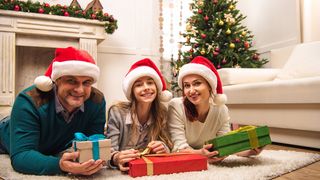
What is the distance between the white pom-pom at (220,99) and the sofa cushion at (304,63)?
1065 millimetres

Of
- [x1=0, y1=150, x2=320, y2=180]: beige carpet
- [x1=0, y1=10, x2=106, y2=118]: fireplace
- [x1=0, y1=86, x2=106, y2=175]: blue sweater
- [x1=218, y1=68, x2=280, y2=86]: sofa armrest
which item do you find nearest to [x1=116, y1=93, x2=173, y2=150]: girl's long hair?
[x1=0, y1=86, x2=106, y2=175]: blue sweater

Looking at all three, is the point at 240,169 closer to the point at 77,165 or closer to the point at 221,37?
the point at 77,165

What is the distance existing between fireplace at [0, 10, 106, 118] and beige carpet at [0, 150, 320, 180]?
1905 mm

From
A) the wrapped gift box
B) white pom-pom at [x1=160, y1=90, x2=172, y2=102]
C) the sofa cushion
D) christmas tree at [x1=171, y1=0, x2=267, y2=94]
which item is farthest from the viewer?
christmas tree at [x1=171, y1=0, x2=267, y2=94]

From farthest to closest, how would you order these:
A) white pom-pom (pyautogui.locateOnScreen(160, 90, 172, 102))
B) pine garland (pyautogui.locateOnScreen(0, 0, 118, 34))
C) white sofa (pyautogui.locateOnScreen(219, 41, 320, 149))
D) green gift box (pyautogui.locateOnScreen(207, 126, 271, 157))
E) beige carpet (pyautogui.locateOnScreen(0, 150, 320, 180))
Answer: pine garland (pyautogui.locateOnScreen(0, 0, 118, 34)), white sofa (pyautogui.locateOnScreen(219, 41, 320, 149)), white pom-pom (pyautogui.locateOnScreen(160, 90, 172, 102)), green gift box (pyautogui.locateOnScreen(207, 126, 271, 157)), beige carpet (pyautogui.locateOnScreen(0, 150, 320, 180))

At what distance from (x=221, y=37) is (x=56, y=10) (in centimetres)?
202

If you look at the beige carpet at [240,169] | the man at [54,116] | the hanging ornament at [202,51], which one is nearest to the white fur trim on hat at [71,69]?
the man at [54,116]

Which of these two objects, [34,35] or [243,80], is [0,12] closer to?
[34,35]

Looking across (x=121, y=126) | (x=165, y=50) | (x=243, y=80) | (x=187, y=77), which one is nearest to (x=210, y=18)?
(x=165, y=50)

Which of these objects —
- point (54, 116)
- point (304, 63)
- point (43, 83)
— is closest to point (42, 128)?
point (54, 116)

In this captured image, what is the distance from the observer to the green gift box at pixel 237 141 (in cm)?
135

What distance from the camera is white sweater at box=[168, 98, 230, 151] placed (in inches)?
65.6

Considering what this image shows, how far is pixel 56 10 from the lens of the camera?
11.6ft

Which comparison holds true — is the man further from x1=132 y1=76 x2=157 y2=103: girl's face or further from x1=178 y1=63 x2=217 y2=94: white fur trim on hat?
x1=178 y1=63 x2=217 y2=94: white fur trim on hat
